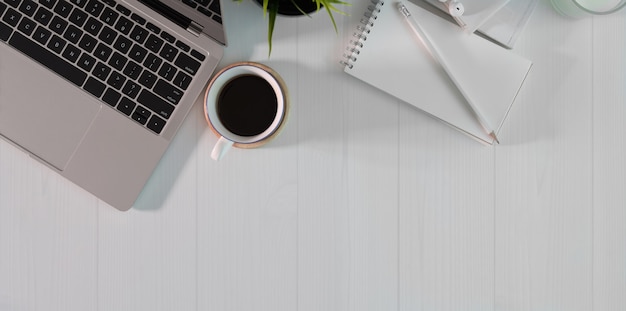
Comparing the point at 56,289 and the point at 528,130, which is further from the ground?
the point at 528,130

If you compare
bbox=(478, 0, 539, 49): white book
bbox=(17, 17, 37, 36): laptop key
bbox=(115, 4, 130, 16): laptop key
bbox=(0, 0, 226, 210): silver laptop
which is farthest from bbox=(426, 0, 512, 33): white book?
bbox=(17, 17, 37, 36): laptop key

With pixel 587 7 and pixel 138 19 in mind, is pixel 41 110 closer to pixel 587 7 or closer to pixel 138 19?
pixel 138 19

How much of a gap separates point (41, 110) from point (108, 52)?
11 centimetres

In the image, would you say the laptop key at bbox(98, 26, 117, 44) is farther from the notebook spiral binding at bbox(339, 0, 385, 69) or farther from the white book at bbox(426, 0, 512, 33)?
the white book at bbox(426, 0, 512, 33)

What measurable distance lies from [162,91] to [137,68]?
0.13ft

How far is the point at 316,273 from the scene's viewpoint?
0.70 meters

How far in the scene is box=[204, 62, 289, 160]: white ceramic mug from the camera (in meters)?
0.64

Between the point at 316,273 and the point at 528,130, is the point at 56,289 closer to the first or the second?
the point at 316,273

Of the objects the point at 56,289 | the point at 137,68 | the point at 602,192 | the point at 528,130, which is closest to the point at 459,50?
the point at 528,130

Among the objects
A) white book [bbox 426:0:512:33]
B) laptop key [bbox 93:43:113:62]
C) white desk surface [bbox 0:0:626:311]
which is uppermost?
white book [bbox 426:0:512:33]

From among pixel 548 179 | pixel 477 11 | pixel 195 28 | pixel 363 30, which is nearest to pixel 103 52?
pixel 195 28

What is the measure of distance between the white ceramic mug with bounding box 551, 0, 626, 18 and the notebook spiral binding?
222 millimetres

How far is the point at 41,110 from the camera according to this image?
25.9 inches

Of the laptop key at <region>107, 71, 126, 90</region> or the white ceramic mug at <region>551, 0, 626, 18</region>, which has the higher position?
the white ceramic mug at <region>551, 0, 626, 18</region>
